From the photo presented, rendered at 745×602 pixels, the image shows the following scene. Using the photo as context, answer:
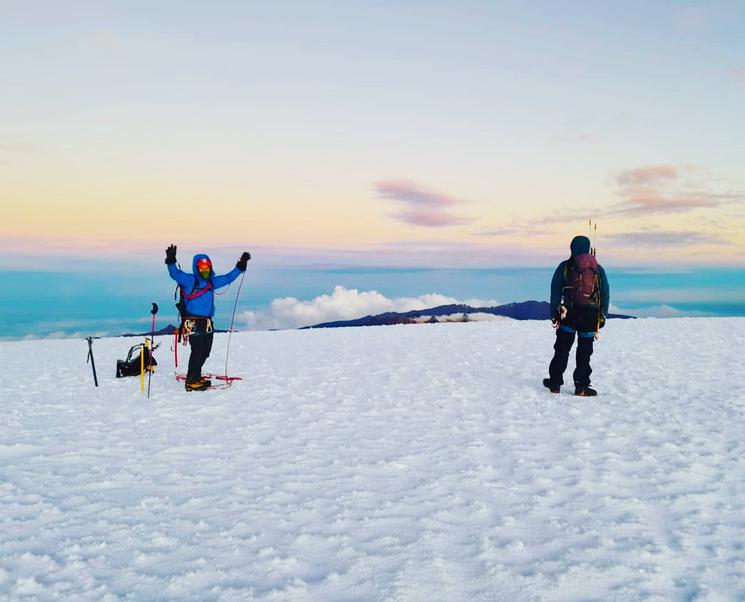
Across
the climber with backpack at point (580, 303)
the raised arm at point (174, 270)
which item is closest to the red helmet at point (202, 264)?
the raised arm at point (174, 270)

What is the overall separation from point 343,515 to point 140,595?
1668mm

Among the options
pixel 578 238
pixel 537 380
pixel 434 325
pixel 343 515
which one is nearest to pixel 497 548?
pixel 343 515

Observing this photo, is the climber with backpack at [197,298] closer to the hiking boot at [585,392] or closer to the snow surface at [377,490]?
the snow surface at [377,490]

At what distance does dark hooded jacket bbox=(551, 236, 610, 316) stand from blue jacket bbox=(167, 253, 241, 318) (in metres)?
5.35

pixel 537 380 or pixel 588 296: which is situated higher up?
pixel 588 296

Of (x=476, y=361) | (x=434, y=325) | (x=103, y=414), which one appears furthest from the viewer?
(x=434, y=325)

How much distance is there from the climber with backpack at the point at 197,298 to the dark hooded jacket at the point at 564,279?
17.1 feet

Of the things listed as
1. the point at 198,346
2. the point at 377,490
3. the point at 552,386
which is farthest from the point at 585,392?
the point at 198,346

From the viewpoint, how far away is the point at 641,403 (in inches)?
359

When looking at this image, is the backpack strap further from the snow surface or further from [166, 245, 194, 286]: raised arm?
the snow surface

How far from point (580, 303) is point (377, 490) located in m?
5.52

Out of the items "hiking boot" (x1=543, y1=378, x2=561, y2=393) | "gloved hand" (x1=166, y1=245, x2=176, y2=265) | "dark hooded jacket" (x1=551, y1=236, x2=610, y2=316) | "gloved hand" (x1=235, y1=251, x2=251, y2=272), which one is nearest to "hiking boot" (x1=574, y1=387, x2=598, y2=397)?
"hiking boot" (x1=543, y1=378, x2=561, y2=393)

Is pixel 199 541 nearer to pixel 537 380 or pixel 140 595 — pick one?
pixel 140 595

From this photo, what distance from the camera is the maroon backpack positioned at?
31.4 ft
